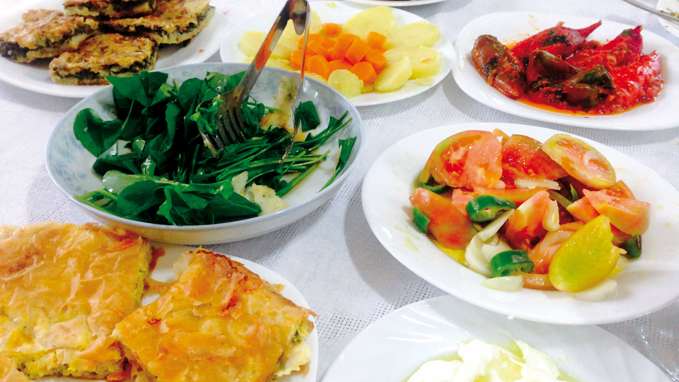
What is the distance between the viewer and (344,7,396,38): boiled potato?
241 cm

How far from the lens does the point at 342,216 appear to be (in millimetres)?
1654

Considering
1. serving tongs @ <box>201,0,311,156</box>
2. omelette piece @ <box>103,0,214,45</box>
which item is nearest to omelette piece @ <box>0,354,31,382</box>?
serving tongs @ <box>201,0,311,156</box>

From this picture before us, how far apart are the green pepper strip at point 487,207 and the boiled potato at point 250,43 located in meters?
1.26

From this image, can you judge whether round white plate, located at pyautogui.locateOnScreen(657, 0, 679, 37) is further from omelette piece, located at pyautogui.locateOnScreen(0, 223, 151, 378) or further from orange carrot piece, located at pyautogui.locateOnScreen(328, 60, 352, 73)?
omelette piece, located at pyautogui.locateOnScreen(0, 223, 151, 378)

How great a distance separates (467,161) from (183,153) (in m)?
0.84

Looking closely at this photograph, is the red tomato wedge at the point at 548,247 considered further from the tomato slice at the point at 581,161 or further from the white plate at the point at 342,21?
the white plate at the point at 342,21

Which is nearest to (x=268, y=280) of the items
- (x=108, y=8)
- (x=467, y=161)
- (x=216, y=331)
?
(x=216, y=331)

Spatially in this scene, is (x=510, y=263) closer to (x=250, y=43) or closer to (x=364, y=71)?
(x=364, y=71)

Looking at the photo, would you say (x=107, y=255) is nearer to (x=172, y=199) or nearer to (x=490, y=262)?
(x=172, y=199)

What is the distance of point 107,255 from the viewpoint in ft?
4.37

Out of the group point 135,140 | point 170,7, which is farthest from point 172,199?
point 170,7

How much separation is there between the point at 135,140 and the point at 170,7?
1028 mm

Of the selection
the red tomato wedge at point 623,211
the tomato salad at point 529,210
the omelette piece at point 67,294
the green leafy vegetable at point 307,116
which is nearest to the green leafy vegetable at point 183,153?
the green leafy vegetable at point 307,116

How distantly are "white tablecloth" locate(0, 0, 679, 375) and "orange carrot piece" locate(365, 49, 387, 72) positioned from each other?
0.53ft
